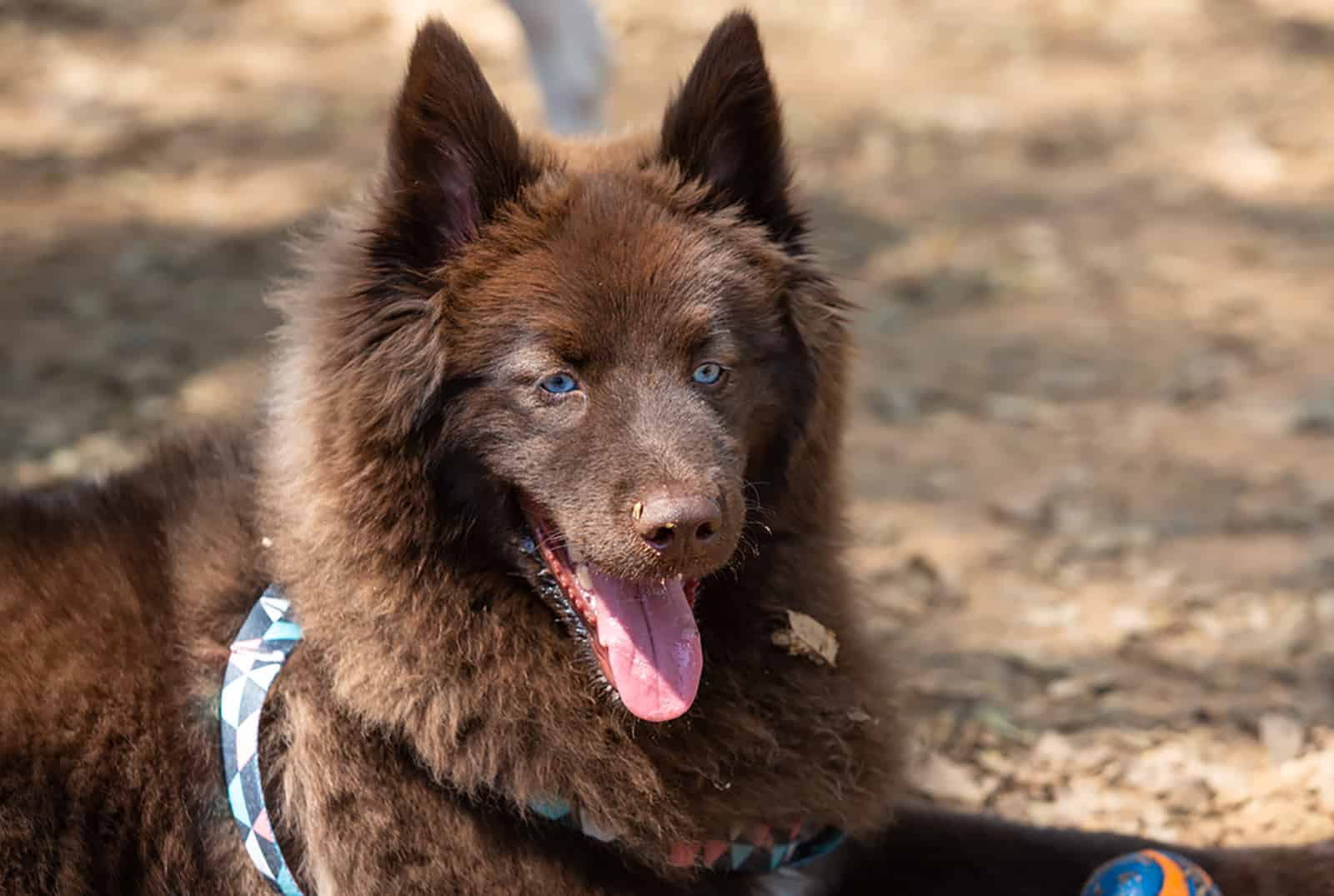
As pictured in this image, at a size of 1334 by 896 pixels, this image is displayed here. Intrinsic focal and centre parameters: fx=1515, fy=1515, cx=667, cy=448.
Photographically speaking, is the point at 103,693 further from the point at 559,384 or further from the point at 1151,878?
the point at 1151,878

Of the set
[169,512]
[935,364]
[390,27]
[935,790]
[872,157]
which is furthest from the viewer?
[390,27]

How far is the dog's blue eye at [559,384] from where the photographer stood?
2.92 m

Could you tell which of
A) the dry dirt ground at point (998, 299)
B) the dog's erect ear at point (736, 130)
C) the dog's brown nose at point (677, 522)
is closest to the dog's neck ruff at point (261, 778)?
the dog's brown nose at point (677, 522)

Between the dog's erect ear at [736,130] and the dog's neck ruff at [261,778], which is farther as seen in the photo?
the dog's erect ear at [736,130]

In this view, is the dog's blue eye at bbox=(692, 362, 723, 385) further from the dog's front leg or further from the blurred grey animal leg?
the blurred grey animal leg

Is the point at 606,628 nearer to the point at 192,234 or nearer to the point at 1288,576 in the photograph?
the point at 1288,576

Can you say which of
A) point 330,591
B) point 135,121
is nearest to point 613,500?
point 330,591

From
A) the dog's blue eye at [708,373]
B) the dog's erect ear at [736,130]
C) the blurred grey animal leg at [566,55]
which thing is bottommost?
the blurred grey animal leg at [566,55]

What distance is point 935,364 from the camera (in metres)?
6.65

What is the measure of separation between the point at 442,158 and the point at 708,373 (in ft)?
2.20

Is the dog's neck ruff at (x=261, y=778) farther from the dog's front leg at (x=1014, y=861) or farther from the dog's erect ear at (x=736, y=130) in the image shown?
the dog's erect ear at (x=736, y=130)

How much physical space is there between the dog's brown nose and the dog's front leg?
976 mm

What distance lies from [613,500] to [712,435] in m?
0.25

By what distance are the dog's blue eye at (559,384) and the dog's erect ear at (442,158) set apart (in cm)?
33
